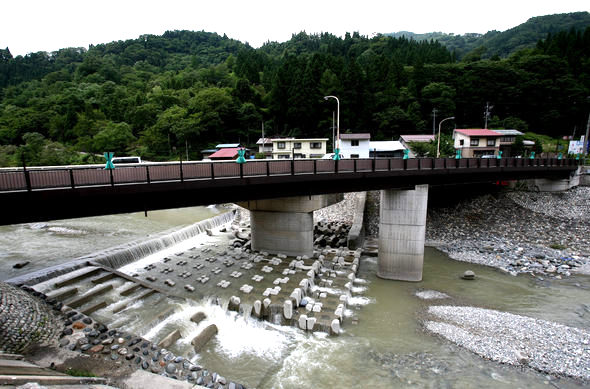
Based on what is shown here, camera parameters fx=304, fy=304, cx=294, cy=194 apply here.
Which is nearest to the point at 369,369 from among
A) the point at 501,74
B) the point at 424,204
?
the point at 424,204

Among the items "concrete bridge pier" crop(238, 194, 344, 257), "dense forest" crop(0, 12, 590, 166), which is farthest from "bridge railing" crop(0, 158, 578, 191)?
"dense forest" crop(0, 12, 590, 166)

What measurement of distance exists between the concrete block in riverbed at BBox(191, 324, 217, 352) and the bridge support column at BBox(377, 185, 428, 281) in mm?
12671

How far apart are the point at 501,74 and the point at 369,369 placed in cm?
8461

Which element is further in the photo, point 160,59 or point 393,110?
point 160,59

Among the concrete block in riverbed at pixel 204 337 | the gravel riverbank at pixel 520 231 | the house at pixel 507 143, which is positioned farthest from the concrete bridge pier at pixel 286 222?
the house at pixel 507 143

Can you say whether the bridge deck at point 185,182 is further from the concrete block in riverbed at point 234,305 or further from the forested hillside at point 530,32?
the forested hillside at point 530,32

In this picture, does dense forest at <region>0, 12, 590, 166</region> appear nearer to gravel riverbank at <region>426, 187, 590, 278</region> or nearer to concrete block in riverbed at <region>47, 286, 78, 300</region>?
gravel riverbank at <region>426, 187, 590, 278</region>

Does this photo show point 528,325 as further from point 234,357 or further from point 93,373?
point 93,373

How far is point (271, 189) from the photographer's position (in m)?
18.2

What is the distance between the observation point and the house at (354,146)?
1865 inches

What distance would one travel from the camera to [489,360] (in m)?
12.8

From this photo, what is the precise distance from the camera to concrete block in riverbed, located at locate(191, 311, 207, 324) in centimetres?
1511

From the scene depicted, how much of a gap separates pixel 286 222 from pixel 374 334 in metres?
11.0

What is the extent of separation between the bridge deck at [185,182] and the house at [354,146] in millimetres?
23111
